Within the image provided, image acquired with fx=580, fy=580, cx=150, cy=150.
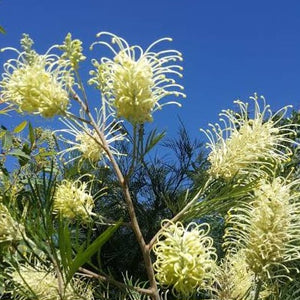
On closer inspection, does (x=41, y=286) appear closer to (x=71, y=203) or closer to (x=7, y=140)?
(x=71, y=203)

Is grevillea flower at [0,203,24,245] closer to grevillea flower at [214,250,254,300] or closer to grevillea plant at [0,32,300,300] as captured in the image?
grevillea plant at [0,32,300,300]

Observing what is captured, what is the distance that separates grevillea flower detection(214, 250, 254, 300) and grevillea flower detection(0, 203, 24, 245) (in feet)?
1.32

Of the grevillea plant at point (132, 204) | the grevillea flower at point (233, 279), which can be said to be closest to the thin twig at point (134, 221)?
the grevillea plant at point (132, 204)

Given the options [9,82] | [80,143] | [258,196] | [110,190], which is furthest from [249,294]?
[110,190]

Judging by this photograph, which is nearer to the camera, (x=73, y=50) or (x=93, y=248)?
(x=93, y=248)

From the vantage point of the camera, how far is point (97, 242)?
68cm

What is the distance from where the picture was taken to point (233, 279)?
1131 millimetres

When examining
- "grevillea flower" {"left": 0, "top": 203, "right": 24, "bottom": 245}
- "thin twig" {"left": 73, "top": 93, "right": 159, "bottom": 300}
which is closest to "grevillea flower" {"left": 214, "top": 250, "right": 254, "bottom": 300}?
"thin twig" {"left": 73, "top": 93, "right": 159, "bottom": 300}

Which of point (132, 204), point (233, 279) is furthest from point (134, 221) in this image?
point (233, 279)

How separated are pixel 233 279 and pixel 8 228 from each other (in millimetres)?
468

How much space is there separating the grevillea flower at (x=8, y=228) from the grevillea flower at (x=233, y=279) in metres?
0.40

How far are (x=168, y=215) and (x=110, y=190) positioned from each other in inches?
11.1

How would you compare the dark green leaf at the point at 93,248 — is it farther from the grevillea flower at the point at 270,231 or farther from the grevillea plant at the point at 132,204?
the grevillea flower at the point at 270,231

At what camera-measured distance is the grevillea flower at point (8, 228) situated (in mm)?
891
